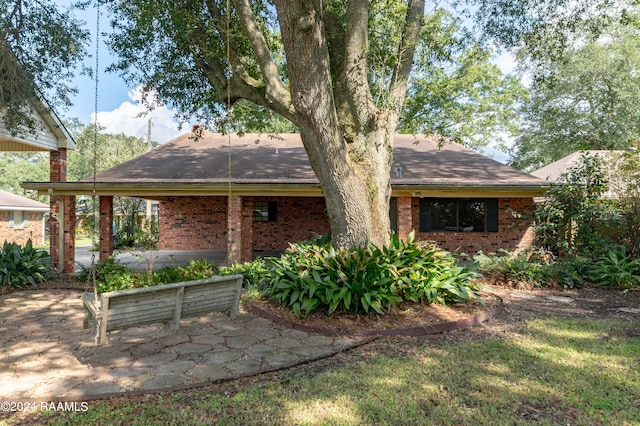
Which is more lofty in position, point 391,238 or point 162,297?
point 391,238

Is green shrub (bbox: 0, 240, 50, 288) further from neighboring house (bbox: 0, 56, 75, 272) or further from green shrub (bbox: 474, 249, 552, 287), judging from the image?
green shrub (bbox: 474, 249, 552, 287)

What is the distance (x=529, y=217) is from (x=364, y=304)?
7.30 metres

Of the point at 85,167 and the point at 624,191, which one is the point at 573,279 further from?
the point at 85,167

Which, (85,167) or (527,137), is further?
(85,167)

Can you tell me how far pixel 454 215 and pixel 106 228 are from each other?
10171mm

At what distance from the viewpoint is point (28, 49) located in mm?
7965

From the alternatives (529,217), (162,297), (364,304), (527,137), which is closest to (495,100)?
(527,137)

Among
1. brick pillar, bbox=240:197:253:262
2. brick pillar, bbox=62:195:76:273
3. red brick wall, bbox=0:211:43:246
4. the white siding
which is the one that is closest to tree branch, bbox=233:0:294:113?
brick pillar, bbox=240:197:253:262

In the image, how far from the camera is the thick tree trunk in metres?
5.34

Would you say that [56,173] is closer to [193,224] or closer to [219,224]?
[193,224]

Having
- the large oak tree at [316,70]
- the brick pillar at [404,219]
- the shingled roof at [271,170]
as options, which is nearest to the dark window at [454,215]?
the shingled roof at [271,170]

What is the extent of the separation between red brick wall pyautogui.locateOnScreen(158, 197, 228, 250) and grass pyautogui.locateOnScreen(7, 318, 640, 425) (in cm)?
1199

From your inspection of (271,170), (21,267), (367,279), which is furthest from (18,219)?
Result: (367,279)

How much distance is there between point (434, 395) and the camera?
125 inches
